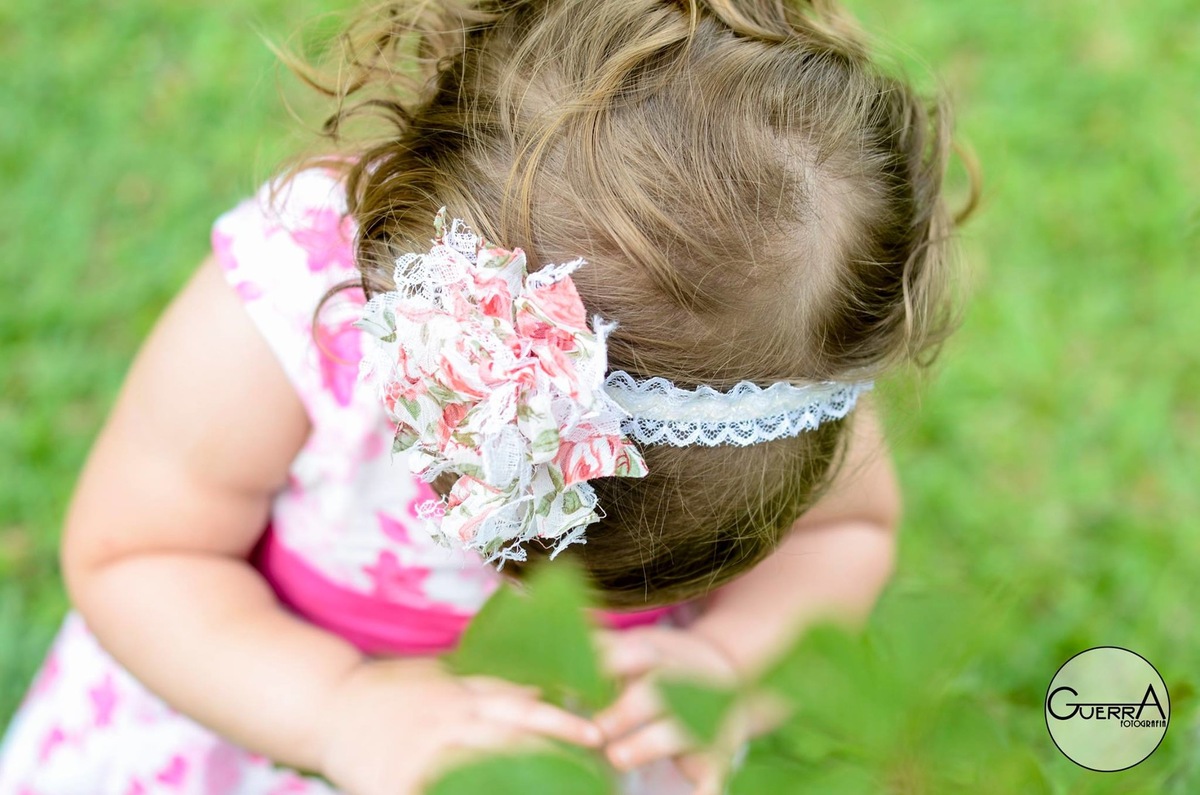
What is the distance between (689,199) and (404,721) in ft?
1.74

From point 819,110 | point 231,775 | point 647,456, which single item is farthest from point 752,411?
point 231,775

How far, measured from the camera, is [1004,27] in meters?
2.18

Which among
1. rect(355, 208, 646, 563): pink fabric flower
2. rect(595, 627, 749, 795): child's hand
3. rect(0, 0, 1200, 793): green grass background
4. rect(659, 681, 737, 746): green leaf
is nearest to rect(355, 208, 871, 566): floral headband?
rect(355, 208, 646, 563): pink fabric flower

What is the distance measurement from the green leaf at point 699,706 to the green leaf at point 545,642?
18mm

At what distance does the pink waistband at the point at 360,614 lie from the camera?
3.92 feet

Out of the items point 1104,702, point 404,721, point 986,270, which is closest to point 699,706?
point 1104,702

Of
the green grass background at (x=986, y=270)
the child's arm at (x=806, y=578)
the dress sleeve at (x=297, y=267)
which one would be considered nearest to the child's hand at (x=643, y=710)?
the child's arm at (x=806, y=578)

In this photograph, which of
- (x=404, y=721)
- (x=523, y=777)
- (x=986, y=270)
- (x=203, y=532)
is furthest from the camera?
(x=986, y=270)

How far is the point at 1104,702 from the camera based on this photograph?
0.46 metres

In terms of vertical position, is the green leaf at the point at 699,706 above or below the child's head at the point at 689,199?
above

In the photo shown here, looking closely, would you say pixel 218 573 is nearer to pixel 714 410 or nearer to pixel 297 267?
pixel 297 267

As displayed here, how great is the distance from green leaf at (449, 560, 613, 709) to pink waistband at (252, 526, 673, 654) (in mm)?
918

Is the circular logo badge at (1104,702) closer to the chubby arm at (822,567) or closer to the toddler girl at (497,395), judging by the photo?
the toddler girl at (497,395)

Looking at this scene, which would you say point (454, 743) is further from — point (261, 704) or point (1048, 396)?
point (1048, 396)
